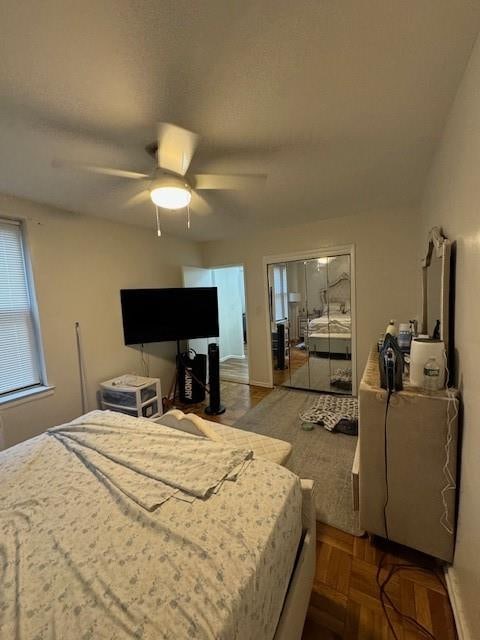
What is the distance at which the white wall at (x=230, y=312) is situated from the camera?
219 inches

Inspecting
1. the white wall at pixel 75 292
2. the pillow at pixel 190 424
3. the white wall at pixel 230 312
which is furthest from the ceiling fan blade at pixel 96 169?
the white wall at pixel 230 312

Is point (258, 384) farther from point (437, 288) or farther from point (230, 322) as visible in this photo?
point (437, 288)

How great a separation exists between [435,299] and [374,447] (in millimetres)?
1060

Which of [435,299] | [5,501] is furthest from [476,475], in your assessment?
[5,501]

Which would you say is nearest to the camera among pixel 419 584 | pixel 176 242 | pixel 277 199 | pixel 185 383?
pixel 419 584

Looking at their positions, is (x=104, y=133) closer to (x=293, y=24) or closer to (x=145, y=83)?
(x=145, y=83)

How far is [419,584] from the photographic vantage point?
130 centimetres

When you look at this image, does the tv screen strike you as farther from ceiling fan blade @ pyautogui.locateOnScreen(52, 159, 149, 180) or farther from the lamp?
the lamp

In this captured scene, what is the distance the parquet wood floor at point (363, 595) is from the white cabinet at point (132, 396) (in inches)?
79.6

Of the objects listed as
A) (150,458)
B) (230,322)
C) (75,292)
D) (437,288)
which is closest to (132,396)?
(75,292)

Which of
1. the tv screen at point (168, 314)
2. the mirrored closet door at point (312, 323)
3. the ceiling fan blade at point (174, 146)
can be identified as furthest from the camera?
the mirrored closet door at point (312, 323)

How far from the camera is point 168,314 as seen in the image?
3.41 m

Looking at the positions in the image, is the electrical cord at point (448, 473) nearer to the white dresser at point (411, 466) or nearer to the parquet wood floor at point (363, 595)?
the white dresser at point (411, 466)

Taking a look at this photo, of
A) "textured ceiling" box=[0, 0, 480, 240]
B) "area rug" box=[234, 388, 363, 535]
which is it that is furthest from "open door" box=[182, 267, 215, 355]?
"textured ceiling" box=[0, 0, 480, 240]
